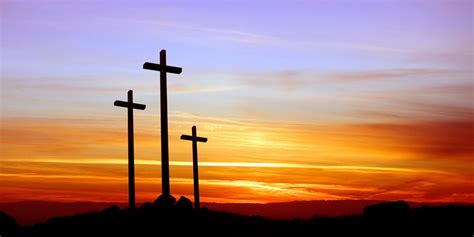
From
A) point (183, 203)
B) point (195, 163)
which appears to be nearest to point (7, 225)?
point (183, 203)

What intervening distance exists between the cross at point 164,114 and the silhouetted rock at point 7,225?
22.8ft

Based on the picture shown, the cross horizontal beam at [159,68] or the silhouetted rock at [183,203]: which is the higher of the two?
the cross horizontal beam at [159,68]

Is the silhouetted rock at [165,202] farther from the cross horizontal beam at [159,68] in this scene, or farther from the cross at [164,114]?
the cross horizontal beam at [159,68]

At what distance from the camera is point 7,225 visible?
30.6 m

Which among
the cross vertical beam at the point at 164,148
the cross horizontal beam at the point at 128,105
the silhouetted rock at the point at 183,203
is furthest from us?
the cross horizontal beam at the point at 128,105

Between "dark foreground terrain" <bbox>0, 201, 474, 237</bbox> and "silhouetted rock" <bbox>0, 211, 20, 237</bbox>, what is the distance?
0.42m

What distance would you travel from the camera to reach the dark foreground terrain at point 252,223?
76.7 feet

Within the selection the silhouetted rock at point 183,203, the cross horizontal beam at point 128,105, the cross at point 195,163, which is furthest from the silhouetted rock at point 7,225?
the cross at point 195,163

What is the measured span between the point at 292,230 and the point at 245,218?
178 inches

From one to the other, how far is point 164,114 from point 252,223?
606cm

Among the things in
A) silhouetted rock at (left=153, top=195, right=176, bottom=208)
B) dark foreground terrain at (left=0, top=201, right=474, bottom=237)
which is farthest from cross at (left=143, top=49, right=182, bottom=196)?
dark foreground terrain at (left=0, top=201, right=474, bottom=237)

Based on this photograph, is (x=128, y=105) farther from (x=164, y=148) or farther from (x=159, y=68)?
(x=164, y=148)

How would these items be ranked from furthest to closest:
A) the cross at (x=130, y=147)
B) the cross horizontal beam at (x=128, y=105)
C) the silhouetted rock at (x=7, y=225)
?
the cross horizontal beam at (x=128, y=105), the cross at (x=130, y=147), the silhouetted rock at (x=7, y=225)

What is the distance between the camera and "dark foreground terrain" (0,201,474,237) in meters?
23.4
